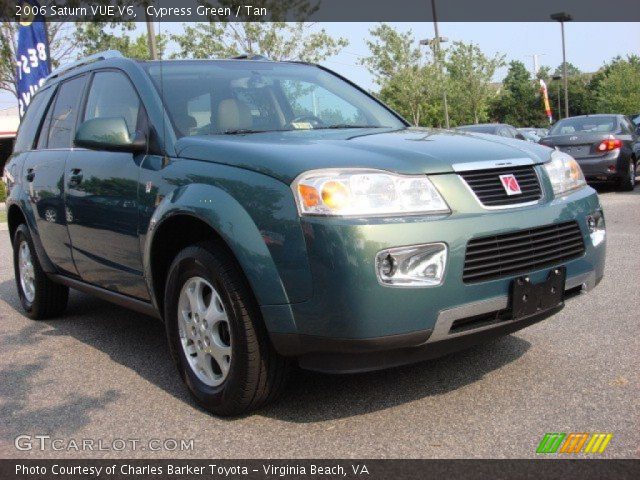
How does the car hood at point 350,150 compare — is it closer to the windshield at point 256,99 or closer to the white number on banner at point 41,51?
the windshield at point 256,99

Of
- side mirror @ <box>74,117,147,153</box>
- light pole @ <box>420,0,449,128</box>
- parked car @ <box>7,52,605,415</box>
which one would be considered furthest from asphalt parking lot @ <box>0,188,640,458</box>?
light pole @ <box>420,0,449,128</box>

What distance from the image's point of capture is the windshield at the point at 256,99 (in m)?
3.96

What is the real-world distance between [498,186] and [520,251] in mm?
304

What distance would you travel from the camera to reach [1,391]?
3994 mm

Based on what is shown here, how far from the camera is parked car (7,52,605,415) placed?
2904mm

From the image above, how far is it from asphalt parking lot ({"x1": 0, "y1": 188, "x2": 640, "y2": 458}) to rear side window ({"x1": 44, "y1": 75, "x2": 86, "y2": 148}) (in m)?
1.40

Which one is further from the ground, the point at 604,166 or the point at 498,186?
the point at 498,186

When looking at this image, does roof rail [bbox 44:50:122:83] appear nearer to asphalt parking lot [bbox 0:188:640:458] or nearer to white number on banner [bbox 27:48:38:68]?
asphalt parking lot [bbox 0:188:640:458]

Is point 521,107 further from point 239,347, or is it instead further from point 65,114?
point 239,347

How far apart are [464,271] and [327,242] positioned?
59 cm

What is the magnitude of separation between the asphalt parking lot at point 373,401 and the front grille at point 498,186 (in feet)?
3.03

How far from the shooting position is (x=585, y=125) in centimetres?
1447

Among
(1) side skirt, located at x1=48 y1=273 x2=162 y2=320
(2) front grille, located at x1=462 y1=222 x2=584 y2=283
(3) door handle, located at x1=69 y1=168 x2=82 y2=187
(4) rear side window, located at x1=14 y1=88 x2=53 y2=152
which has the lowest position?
(1) side skirt, located at x1=48 y1=273 x2=162 y2=320

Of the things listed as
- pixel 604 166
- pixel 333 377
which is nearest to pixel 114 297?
pixel 333 377
